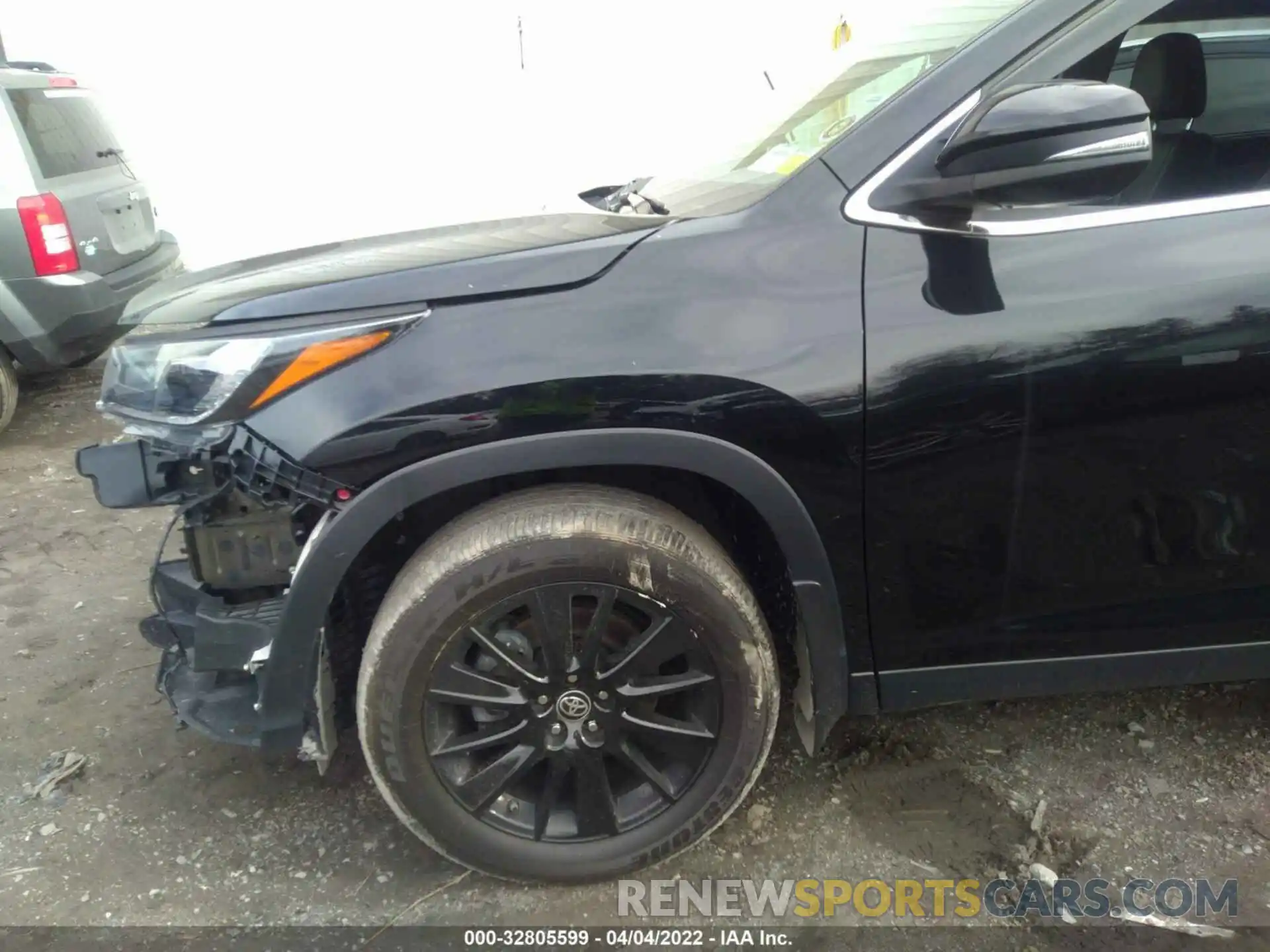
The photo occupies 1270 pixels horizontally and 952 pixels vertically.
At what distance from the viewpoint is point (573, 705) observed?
2025mm

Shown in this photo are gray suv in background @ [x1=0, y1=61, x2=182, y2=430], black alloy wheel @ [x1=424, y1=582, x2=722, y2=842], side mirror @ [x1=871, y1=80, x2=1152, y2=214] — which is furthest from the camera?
gray suv in background @ [x1=0, y1=61, x2=182, y2=430]

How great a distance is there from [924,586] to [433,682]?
102 centimetres

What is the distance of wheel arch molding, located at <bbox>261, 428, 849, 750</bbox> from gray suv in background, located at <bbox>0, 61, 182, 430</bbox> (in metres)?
4.02

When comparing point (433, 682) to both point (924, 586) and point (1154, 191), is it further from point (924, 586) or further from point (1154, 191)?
point (1154, 191)

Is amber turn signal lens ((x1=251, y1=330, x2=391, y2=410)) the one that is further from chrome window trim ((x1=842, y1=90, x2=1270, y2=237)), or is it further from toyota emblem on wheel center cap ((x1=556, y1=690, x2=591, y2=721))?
chrome window trim ((x1=842, y1=90, x2=1270, y2=237))

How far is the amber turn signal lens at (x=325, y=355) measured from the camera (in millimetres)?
1820

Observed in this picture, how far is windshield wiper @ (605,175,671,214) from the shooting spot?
2387 millimetres

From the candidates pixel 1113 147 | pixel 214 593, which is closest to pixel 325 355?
pixel 214 593

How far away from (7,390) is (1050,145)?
17.7ft

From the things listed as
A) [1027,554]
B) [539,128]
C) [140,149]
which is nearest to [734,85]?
[539,128]

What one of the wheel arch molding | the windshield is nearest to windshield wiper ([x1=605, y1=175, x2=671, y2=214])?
the windshield

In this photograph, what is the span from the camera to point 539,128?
740 centimetres

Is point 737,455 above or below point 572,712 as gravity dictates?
above

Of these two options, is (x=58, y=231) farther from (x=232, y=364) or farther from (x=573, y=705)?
(x=573, y=705)
